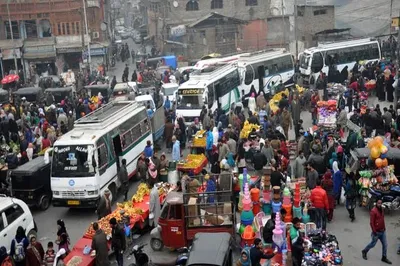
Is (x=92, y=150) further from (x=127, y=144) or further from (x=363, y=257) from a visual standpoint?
(x=363, y=257)

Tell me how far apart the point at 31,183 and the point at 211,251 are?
352 inches

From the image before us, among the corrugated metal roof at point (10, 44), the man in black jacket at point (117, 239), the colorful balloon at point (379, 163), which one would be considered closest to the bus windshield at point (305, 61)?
the colorful balloon at point (379, 163)

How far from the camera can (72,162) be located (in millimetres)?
17500

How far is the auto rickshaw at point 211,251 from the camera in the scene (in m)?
11.1

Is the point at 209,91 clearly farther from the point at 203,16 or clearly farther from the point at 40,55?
the point at 203,16

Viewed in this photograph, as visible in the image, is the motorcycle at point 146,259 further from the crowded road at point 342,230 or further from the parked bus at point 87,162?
the parked bus at point 87,162

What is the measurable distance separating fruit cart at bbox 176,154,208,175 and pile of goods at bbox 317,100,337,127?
5.58 metres

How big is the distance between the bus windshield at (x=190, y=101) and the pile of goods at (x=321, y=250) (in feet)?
45.7

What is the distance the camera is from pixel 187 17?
2176 inches

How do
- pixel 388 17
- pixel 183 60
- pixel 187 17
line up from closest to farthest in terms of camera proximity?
pixel 388 17, pixel 183 60, pixel 187 17

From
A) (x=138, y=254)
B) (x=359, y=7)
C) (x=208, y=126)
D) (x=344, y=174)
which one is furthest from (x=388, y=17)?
(x=138, y=254)

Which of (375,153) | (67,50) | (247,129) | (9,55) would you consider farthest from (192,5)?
(375,153)

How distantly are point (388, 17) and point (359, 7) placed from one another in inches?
123

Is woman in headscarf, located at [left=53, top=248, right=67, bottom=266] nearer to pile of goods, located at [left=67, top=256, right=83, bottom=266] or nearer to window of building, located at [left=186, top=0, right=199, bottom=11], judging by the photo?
pile of goods, located at [left=67, top=256, right=83, bottom=266]
